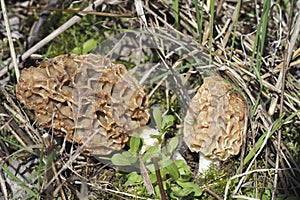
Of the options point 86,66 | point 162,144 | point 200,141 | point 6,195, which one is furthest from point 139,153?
point 6,195

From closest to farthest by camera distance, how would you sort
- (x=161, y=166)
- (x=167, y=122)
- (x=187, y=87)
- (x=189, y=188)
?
(x=189, y=188), (x=161, y=166), (x=167, y=122), (x=187, y=87)

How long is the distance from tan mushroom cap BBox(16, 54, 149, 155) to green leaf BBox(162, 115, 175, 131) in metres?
0.22

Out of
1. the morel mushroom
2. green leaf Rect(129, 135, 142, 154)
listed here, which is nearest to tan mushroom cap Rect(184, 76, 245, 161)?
the morel mushroom

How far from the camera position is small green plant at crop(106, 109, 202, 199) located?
3223 millimetres

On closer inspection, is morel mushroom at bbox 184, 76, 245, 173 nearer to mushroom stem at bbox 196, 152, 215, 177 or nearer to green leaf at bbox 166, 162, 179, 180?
mushroom stem at bbox 196, 152, 215, 177

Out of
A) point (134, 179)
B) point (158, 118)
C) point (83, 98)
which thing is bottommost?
point (134, 179)

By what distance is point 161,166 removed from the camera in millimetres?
3264

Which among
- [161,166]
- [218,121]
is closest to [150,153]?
[161,166]

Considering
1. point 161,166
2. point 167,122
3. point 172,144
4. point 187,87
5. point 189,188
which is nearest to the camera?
point 189,188

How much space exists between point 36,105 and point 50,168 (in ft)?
1.51

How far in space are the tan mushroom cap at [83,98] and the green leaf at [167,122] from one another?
0.73ft

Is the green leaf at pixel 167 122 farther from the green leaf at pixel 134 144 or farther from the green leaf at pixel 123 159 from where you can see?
the green leaf at pixel 123 159

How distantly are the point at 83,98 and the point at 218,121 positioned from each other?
924mm

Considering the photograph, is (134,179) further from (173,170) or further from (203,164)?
(203,164)
